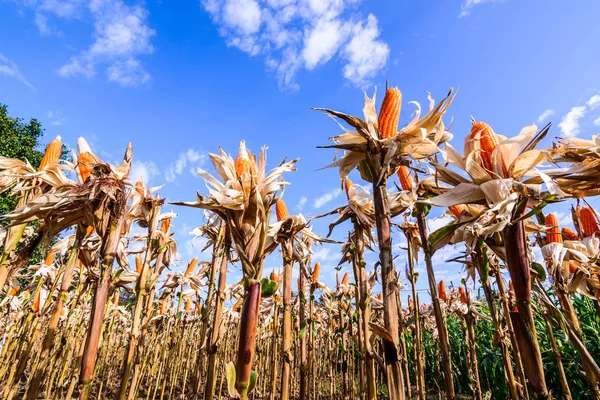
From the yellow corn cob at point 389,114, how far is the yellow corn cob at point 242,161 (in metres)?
1.04

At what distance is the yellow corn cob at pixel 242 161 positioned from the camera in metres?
2.23

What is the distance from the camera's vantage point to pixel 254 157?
101 inches

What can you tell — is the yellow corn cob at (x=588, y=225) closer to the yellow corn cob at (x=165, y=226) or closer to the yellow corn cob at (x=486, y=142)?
the yellow corn cob at (x=486, y=142)

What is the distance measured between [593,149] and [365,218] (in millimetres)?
2368

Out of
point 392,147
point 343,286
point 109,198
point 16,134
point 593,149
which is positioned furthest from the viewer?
point 16,134

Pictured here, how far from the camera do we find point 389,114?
2416 millimetres

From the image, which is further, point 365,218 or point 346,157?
point 365,218

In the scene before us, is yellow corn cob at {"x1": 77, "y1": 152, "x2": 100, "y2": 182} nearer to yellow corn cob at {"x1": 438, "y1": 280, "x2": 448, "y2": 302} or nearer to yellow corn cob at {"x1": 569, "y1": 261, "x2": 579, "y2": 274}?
yellow corn cob at {"x1": 569, "y1": 261, "x2": 579, "y2": 274}

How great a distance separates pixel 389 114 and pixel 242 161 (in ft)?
4.00

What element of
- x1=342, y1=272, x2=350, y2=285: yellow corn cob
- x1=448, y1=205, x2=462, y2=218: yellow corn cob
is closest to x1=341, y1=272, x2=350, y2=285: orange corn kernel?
x1=342, y1=272, x2=350, y2=285: yellow corn cob

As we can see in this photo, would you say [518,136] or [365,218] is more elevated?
[365,218]

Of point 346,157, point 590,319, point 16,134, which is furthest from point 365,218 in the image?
point 16,134

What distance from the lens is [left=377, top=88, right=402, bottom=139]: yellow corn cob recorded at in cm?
237

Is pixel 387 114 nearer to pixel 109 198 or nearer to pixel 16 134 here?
pixel 109 198
